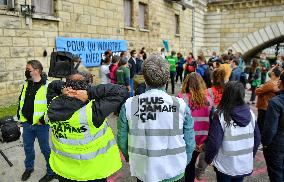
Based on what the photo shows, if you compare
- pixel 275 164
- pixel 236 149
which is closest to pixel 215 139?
pixel 236 149

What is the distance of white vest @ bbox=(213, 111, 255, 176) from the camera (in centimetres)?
285

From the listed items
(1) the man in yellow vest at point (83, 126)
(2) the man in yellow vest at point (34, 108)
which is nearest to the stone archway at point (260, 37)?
(2) the man in yellow vest at point (34, 108)

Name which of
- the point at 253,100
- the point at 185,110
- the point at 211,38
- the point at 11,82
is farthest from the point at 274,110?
the point at 211,38

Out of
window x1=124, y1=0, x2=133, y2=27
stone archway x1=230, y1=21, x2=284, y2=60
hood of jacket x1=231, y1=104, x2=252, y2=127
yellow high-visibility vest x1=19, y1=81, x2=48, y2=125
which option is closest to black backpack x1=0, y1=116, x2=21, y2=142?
yellow high-visibility vest x1=19, y1=81, x2=48, y2=125

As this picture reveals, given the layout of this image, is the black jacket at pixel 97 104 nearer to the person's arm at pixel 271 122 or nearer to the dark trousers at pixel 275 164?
the person's arm at pixel 271 122

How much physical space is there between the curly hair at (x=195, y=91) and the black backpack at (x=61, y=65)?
6.12 ft

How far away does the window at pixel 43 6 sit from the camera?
27.6 ft

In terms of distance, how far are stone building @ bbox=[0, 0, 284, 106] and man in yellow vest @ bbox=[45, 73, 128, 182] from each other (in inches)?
224

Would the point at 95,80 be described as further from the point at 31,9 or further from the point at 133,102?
the point at 133,102

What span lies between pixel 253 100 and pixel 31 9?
8008 millimetres

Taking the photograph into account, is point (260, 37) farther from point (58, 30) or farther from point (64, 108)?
point (64, 108)

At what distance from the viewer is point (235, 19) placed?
22547 millimetres

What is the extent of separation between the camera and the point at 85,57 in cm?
1024

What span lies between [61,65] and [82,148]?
2.32m
